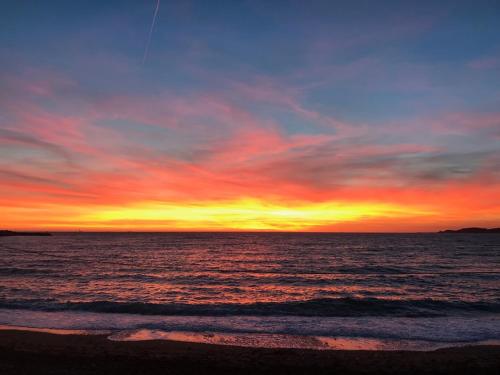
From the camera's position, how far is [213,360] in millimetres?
11875

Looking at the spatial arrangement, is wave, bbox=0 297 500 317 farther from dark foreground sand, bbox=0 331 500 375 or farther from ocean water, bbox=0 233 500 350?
dark foreground sand, bbox=0 331 500 375

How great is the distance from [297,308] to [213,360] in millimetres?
10867

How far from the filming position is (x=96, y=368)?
11078 mm

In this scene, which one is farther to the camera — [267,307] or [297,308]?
[267,307]

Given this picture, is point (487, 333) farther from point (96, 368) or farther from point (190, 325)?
point (96, 368)

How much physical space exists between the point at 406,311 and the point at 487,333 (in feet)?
19.1

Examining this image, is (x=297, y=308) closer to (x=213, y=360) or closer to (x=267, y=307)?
(x=267, y=307)

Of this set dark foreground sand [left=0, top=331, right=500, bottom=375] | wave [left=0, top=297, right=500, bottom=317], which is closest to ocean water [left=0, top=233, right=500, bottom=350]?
wave [left=0, top=297, right=500, bottom=317]

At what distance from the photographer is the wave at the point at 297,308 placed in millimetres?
20688

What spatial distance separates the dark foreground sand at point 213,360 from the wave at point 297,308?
287 inches

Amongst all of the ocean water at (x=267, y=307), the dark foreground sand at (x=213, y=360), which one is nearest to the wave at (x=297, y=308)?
the ocean water at (x=267, y=307)

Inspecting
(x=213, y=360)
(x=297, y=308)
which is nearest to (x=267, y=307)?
(x=297, y=308)

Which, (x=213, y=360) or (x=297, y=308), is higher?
(x=213, y=360)

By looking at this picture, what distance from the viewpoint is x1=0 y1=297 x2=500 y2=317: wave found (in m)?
20.7
